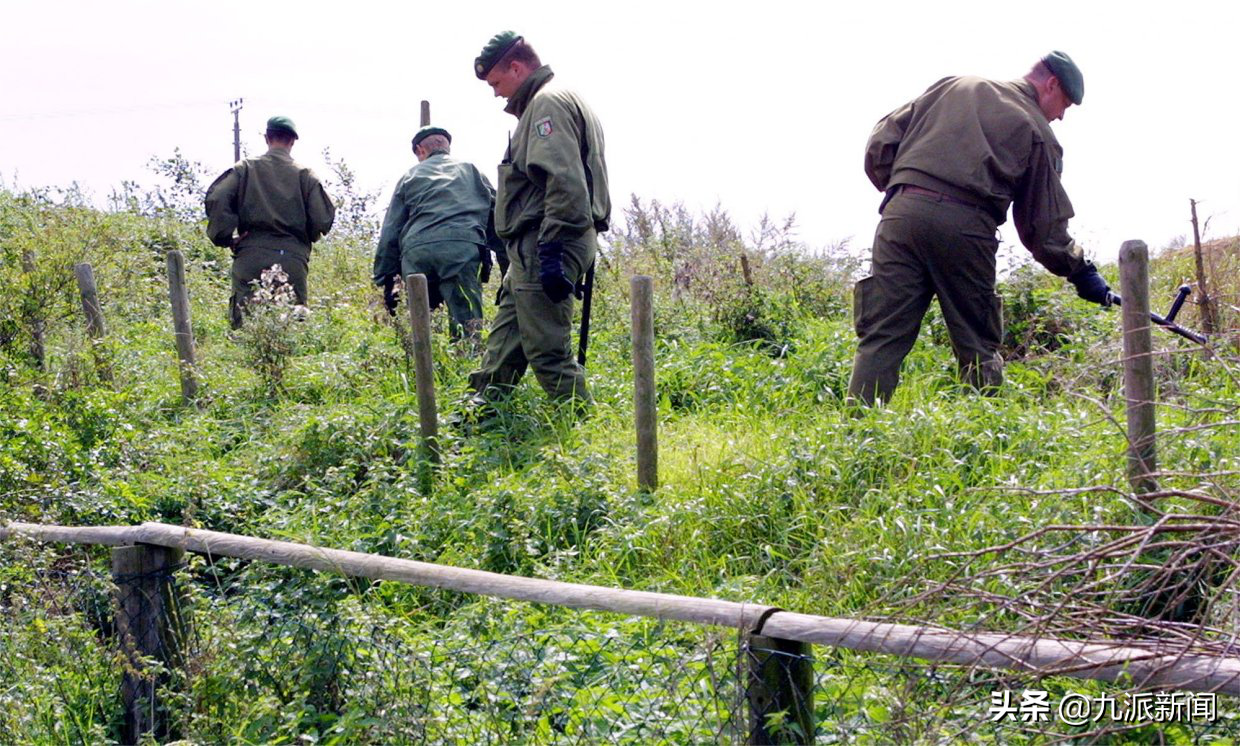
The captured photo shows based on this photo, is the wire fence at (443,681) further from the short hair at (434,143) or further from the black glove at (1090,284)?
the short hair at (434,143)

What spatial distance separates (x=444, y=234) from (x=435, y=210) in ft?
0.64

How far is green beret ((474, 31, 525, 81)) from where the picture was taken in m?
6.34

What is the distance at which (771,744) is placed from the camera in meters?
2.73

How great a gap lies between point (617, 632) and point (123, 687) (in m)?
1.61

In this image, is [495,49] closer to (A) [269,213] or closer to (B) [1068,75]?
(B) [1068,75]

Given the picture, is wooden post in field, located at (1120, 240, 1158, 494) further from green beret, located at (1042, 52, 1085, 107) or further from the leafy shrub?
the leafy shrub

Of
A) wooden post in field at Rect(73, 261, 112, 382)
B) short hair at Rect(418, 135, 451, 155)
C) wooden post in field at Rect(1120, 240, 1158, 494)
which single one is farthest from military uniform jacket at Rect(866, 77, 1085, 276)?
wooden post in field at Rect(73, 261, 112, 382)

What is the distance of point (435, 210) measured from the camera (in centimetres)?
812

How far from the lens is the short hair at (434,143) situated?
8578 mm

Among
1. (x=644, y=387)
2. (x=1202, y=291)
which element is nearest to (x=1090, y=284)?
(x=1202, y=291)

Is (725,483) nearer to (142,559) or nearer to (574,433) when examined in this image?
(574,433)

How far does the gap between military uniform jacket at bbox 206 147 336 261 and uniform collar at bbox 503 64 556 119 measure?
3.38 meters

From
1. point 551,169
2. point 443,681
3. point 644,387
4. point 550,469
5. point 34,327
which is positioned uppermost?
point 551,169

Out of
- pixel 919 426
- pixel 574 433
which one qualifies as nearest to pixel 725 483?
pixel 919 426
